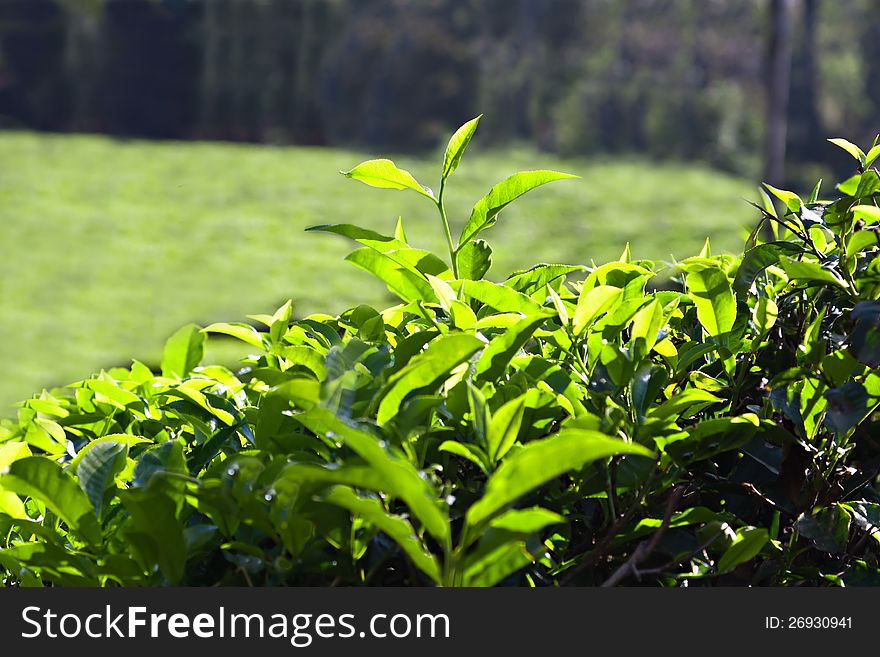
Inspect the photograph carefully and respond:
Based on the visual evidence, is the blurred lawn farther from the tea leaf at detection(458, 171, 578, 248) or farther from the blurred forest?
the tea leaf at detection(458, 171, 578, 248)

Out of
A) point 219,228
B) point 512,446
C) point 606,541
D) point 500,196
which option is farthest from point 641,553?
point 219,228

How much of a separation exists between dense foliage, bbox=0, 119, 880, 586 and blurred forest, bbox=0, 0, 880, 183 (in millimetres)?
15196

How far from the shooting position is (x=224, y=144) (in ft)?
50.6

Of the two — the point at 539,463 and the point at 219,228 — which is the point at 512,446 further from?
the point at 219,228

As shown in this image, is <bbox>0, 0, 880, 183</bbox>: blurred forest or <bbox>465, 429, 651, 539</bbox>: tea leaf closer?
<bbox>465, 429, 651, 539</bbox>: tea leaf

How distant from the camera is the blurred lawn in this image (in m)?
8.13

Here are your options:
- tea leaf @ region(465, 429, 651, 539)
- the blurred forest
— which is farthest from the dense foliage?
the blurred forest

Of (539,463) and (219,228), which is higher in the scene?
(219,228)

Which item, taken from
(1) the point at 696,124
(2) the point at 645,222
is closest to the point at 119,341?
(2) the point at 645,222

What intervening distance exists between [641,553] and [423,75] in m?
16.8

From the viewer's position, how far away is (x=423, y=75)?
1694cm

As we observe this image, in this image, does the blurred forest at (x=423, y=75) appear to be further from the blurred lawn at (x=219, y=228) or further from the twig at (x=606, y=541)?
the twig at (x=606, y=541)

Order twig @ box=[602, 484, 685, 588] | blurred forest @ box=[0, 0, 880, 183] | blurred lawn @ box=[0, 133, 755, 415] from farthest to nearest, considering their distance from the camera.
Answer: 1. blurred forest @ box=[0, 0, 880, 183]
2. blurred lawn @ box=[0, 133, 755, 415]
3. twig @ box=[602, 484, 685, 588]

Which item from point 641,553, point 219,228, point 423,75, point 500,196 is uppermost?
point 423,75
